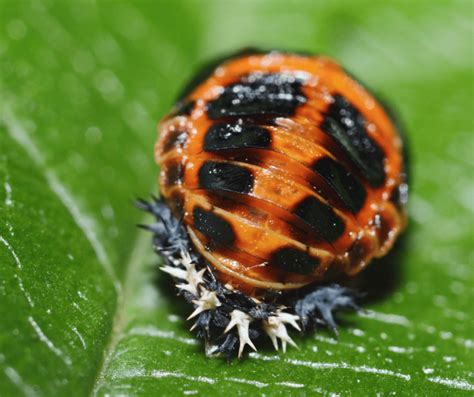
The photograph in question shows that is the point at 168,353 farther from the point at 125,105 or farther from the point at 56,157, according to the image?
the point at 125,105

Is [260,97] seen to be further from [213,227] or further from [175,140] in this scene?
[213,227]

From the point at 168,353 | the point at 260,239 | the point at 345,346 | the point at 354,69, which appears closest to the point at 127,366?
the point at 168,353

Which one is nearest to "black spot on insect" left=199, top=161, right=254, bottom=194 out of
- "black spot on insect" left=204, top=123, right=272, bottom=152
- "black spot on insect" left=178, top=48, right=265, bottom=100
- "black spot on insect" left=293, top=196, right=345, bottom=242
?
"black spot on insect" left=204, top=123, right=272, bottom=152

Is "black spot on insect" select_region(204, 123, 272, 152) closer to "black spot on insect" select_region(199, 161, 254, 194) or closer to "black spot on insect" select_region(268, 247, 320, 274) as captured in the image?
"black spot on insect" select_region(199, 161, 254, 194)

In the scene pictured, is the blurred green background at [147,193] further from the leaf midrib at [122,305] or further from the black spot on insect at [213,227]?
the black spot on insect at [213,227]

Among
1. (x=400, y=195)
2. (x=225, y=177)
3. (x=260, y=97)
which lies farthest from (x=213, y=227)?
(x=400, y=195)

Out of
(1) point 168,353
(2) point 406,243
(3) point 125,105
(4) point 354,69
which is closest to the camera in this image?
(1) point 168,353

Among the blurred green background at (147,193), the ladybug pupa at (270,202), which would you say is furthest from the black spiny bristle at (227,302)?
the blurred green background at (147,193)

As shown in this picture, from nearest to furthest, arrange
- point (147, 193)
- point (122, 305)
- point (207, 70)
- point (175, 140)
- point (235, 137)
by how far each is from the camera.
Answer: point (235, 137)
point (175, 140)
point (122, 305)
point (207, 70)
point (147, 193)
